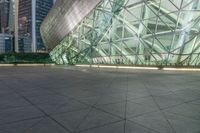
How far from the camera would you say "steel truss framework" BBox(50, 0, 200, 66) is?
61.9 feet

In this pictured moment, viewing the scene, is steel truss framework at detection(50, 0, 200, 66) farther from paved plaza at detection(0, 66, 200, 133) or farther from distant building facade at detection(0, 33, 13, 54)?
distant building facade at detection(0, 33, 13, 54)

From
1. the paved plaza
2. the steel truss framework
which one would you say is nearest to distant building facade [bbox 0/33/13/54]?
the steel truss framework

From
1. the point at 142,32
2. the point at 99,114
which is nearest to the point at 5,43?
the point at 142,32

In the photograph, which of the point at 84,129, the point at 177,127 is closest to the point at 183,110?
the point at 177,127

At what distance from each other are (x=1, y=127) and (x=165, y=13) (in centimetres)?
1860

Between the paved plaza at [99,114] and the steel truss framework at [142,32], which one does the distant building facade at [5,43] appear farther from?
the paved plaza at [99,114]

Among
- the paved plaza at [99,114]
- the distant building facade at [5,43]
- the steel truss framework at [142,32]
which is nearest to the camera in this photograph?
the paved plaza at [99,114]

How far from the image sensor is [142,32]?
72.8ft

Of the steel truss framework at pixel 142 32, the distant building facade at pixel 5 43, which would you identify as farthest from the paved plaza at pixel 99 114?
the distant building facade at pixel 5 43

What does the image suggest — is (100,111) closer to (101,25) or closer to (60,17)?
(101,25)

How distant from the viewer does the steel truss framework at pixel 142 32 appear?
18875mm

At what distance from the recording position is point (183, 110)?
5.09 metres

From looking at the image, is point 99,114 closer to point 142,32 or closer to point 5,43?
point 142,32

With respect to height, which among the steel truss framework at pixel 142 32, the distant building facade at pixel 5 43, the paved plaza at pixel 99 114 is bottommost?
the paved plaza at pixel 99 114
